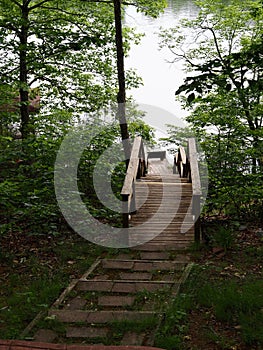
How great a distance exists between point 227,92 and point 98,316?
226 centimetres

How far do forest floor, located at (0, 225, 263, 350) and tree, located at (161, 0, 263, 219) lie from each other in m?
0.93

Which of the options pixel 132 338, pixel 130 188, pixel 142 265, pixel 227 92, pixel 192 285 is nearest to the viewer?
pixel 132 338

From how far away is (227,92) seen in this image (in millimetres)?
4062

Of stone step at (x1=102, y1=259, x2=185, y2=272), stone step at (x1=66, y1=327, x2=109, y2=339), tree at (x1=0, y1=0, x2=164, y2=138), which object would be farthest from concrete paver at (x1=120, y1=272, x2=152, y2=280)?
tree at (x1=0, y1=0, x2=164, y2=138)

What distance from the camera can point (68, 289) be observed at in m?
4.41

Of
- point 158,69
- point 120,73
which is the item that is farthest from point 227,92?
point 158,69

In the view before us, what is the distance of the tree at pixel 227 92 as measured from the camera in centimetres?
397

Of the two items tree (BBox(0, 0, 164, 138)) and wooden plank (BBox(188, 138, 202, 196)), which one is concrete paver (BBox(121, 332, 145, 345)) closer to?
wooden plank (BBox(188, 138, 202, 196))

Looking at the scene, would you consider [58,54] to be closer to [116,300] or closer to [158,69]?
[116,300]

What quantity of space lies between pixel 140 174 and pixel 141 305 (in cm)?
574

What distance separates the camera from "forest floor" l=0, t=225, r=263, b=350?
11.4ft

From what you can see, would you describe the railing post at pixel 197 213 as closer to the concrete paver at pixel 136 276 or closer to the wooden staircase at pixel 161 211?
the wooden staircase at pixel 161 211

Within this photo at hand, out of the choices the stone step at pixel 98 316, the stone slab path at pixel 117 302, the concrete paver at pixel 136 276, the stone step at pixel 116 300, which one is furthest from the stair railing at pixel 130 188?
the stone step at pixel 98 316

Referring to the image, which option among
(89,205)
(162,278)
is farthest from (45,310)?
(89,205)
